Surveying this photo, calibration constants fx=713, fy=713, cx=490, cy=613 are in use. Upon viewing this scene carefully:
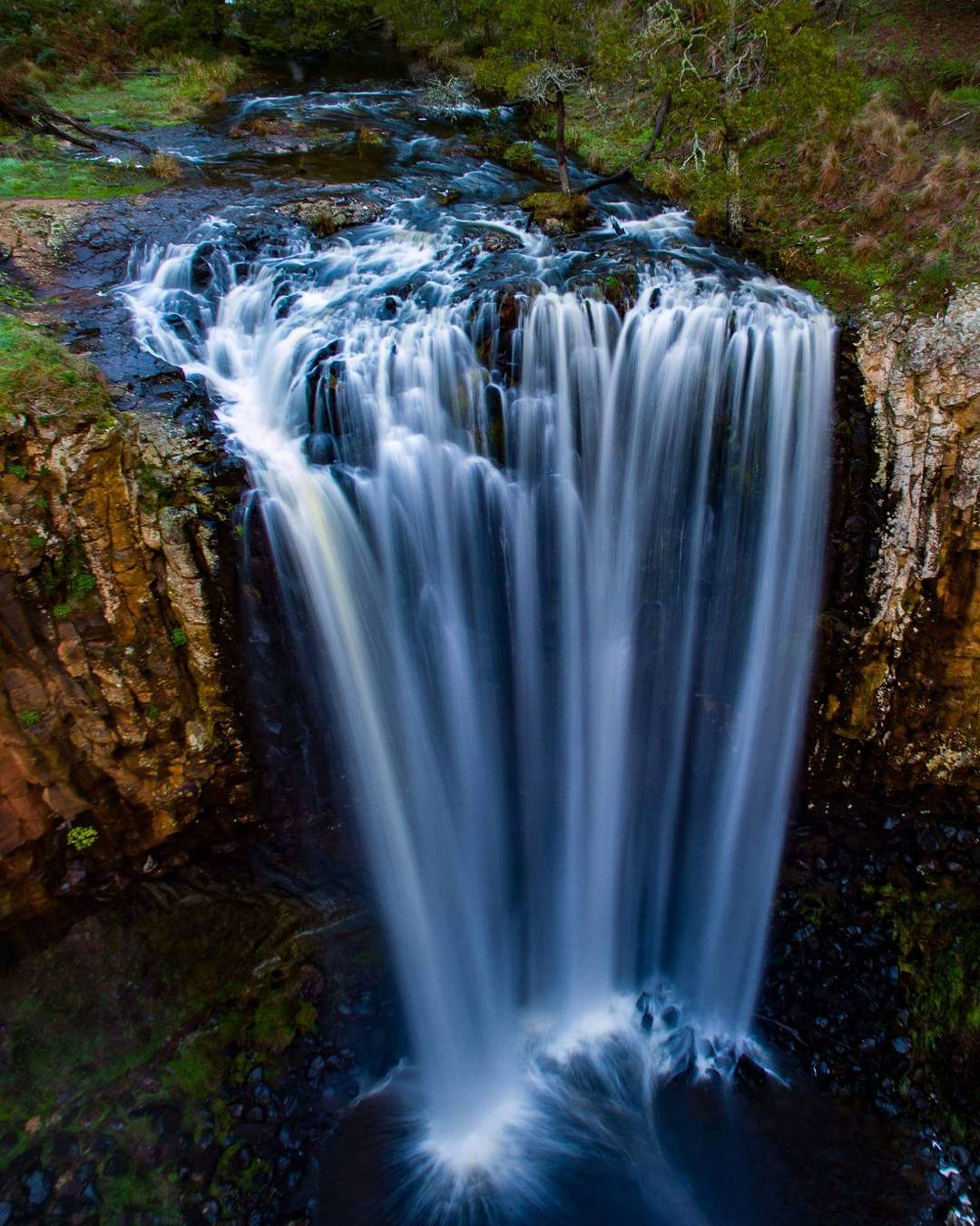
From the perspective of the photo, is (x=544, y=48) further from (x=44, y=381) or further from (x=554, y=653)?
(x=554, y=653)

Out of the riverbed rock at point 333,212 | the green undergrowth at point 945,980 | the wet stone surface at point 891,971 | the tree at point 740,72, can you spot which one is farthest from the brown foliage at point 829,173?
the green undergrowth at point 945,980

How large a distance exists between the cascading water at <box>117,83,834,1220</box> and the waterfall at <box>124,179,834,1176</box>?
0.10 feet

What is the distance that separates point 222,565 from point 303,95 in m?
16.9

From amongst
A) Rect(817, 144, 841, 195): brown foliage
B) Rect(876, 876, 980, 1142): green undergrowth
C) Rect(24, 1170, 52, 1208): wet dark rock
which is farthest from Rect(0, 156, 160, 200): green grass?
A: Rect(876, 876, 980, 1142): green undergrowth

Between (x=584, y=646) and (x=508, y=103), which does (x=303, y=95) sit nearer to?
(x=508, y=103)

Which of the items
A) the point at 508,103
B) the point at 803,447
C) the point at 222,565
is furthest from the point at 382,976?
the point at 508,103

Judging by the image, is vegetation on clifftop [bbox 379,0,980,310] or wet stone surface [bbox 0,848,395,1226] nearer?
wet stone surface [bbox 0,848,395,1226]

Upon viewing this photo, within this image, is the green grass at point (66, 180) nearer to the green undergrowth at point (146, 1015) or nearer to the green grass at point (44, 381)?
the green grass at point (44, 381)

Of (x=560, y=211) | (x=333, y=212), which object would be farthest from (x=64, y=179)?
(x=560, y=211)

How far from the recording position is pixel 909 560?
745cm

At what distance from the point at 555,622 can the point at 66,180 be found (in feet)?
39.0

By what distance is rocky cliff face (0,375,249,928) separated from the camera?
6035 mm

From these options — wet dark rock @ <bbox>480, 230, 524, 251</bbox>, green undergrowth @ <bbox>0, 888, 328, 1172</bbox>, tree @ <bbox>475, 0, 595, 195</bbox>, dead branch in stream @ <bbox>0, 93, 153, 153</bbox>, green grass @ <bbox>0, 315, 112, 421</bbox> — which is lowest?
green undergrowth @ <bbox>0, 888, 328, 1172</bbox>

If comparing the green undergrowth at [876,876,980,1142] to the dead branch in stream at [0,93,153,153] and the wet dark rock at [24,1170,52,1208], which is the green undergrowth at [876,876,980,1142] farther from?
the dead branch in stream at [0,93,153,153]
